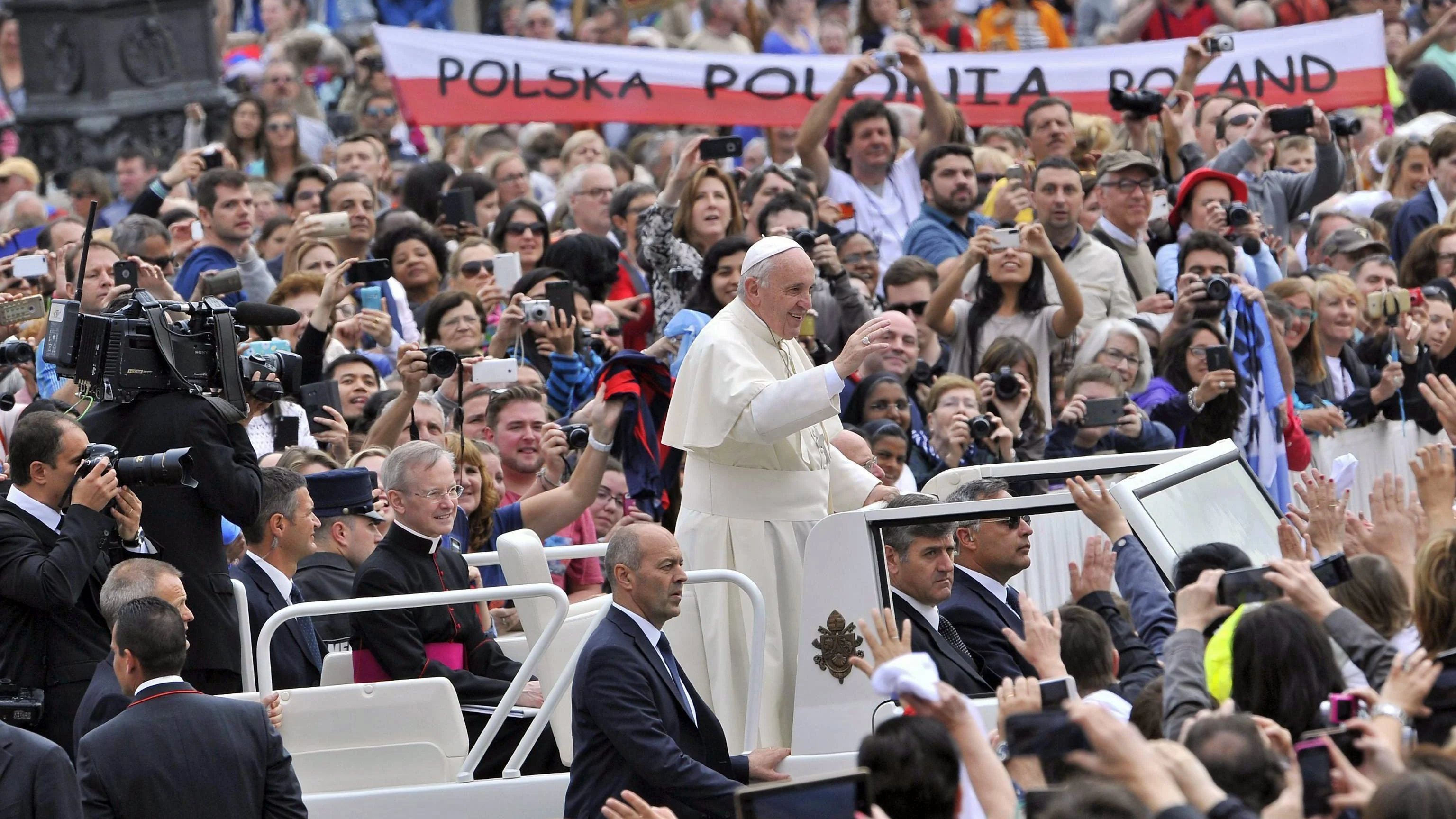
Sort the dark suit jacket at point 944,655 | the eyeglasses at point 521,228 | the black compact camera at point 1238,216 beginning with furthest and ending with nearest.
→ the eyeglasses at point 521,228, the black compact camera at point 1238,216, the dark suit jacket at point 944,655

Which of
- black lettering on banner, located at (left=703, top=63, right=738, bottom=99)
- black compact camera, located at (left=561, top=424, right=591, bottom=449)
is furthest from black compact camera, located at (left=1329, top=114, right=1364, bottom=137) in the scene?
black compact camera, located at (left=561, top=424, right=591, bottom=449)

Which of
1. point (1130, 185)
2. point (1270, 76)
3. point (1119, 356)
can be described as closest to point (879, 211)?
point (1130, 185)

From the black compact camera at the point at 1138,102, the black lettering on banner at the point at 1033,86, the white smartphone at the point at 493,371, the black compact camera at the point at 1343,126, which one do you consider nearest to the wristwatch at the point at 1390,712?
the white smartphone at the point at 493,371

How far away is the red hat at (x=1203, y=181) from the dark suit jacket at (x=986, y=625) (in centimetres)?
512

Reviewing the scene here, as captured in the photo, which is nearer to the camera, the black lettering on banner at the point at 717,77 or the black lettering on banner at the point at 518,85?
the black lettering on banner at the point at 518,85

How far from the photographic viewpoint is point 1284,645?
510 centimetres

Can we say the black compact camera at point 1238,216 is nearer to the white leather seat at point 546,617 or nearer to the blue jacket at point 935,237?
the blue jacket at point 935,237

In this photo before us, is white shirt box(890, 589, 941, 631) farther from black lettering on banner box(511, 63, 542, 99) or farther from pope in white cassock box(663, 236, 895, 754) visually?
black lettering on banner box(511, 63, 542, 99)

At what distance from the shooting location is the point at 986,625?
7.34 metres

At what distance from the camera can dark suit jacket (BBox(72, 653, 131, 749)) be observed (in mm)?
6840

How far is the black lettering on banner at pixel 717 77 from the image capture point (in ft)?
49.3

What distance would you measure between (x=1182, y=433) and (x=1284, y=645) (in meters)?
5.42

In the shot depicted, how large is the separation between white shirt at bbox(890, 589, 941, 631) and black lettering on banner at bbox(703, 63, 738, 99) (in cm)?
843

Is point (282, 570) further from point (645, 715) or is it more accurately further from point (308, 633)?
point (645, 715)
